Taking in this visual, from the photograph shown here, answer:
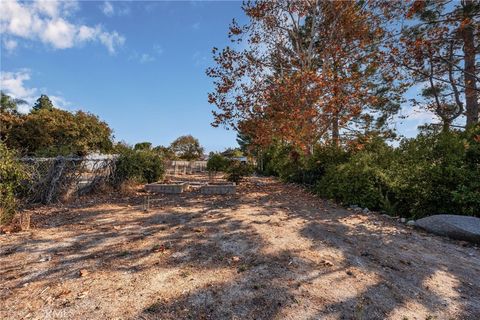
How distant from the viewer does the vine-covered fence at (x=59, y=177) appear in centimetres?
683

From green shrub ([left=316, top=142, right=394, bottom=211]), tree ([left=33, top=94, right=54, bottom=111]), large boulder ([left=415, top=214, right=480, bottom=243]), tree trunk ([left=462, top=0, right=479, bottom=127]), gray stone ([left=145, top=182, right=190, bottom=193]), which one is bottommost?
large boulder ([left=415, top=214, right=480, bottom=243])

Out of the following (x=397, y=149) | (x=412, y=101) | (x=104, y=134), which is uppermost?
(x=412, y=101)

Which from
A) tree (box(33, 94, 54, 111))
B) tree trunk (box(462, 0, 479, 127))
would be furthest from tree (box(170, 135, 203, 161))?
tree trunk (box(462, 0, 479, 127))

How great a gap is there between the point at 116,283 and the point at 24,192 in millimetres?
5609

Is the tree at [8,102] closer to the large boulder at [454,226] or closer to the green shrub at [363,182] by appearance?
Result: the green shrub at [363,182]

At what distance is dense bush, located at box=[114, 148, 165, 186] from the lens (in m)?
9.96

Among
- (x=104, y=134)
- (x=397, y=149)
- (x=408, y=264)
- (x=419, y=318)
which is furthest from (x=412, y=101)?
(x=104, y=134)

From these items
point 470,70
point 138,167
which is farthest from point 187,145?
point 470,70

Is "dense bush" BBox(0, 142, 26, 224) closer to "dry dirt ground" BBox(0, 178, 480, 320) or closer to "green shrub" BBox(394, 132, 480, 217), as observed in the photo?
"dry dirt ground" BBox(0, 178, 480, 320)

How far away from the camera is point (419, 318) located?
2447 mm

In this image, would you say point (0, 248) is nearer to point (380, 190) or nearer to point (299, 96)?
point (380, 190)

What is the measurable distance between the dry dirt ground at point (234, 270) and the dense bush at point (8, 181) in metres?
0.52

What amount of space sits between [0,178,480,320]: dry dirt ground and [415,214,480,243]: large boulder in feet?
0.57

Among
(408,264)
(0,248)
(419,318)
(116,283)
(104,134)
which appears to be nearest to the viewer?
(419,318)
